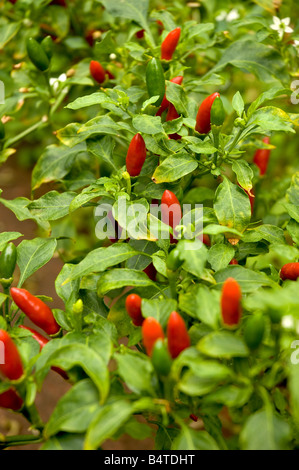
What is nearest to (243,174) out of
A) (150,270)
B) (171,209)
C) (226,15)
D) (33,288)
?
(171,209)

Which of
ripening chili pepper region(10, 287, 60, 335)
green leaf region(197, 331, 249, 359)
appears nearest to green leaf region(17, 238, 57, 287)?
ripening chili pepper region(10, 287, 60, 335)

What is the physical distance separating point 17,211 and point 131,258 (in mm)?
317

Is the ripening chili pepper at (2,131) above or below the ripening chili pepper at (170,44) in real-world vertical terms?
below

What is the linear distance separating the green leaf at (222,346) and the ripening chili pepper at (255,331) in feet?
0.04

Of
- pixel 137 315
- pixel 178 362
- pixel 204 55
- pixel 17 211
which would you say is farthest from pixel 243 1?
pixel 178 362

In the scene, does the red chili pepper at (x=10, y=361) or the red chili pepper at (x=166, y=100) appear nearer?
the red chili pepper at (x=10, y=361)

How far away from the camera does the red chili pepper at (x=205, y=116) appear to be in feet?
3.13

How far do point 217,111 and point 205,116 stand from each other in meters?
0.07

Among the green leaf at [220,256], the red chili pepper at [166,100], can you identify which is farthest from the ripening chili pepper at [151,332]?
the red chili pepper at [166,100]

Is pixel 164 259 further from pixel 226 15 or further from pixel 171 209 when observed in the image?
pixel 226 15

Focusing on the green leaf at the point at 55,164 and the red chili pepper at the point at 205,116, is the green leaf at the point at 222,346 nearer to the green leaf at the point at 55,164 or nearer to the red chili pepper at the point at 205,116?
the red chili pepper at the point at 205,116

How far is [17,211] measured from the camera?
3.61 ft

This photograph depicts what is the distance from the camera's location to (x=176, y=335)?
712mm
